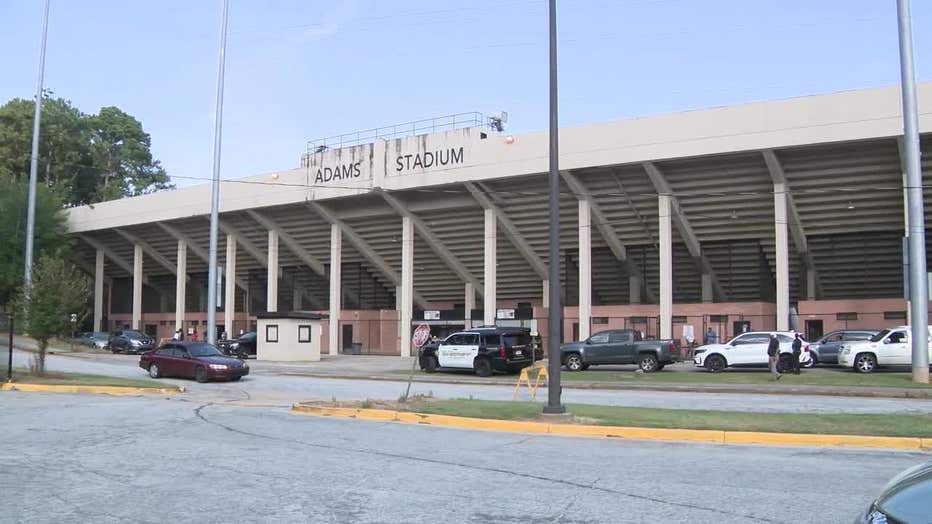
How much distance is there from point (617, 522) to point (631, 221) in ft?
113

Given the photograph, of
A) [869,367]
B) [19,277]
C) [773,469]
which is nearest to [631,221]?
[869,367]

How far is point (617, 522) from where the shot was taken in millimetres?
6949

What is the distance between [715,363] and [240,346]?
26.4 m

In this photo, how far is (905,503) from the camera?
A: 3.77 metres

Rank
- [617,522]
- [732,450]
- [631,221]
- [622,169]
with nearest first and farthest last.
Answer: [617,522] < [732,450] < [622,169] < [631,221]

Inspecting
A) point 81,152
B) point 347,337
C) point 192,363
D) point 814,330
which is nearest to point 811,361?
point 814,330

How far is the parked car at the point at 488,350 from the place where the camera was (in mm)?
30578

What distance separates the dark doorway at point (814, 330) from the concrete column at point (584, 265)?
10106 millimetres

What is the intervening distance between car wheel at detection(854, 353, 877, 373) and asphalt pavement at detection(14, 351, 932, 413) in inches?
305

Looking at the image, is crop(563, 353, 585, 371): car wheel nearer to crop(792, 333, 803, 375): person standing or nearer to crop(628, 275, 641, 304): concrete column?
crop(792, 333, 803, 375): person standing

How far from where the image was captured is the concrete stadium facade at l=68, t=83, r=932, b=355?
33.6 meters

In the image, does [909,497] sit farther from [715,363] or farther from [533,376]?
[715,363]

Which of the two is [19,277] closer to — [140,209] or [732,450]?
[140,209]

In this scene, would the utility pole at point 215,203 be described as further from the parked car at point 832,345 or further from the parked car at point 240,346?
the parked car at point 832,345
